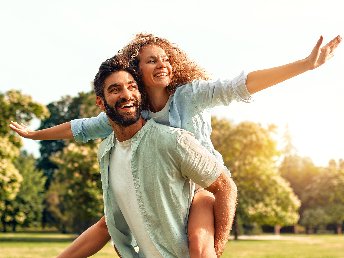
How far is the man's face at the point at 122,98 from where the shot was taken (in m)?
3.77

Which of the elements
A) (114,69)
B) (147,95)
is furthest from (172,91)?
(114,69)

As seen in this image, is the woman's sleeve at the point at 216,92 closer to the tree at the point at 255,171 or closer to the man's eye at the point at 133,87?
the man's eye at the point at 133,87

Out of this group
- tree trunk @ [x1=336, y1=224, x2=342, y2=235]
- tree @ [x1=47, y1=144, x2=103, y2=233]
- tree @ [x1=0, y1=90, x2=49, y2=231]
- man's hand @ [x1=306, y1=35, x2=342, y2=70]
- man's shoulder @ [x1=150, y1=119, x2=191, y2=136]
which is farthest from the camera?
tree trunk @ [x1=336, y1=224, x2=342, y2=235]

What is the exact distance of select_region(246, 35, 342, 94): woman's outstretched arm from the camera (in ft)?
11.5

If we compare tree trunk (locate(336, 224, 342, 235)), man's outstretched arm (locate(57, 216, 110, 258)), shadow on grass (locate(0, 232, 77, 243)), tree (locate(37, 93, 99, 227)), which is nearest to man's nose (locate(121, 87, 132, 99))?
man's outstretched arm (locate(57, 216, 110, 258))

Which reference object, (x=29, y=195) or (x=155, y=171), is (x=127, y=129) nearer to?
(x=155, y=171)

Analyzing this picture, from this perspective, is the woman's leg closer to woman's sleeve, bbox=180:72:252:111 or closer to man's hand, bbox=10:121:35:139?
woman's sleeve, bbox=180:72:252:111

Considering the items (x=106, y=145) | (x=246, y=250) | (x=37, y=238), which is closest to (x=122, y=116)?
(x=106, y=145)

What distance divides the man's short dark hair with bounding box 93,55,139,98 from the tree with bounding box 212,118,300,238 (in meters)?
31.5

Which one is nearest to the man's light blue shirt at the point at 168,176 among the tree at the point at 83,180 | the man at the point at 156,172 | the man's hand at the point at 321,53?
the man at the point at 156,172

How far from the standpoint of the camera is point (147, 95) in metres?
4.12

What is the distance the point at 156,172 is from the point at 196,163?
276 millimetres

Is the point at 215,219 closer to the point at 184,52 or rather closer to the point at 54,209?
the point at 184,52

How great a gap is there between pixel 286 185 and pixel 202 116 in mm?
35195
